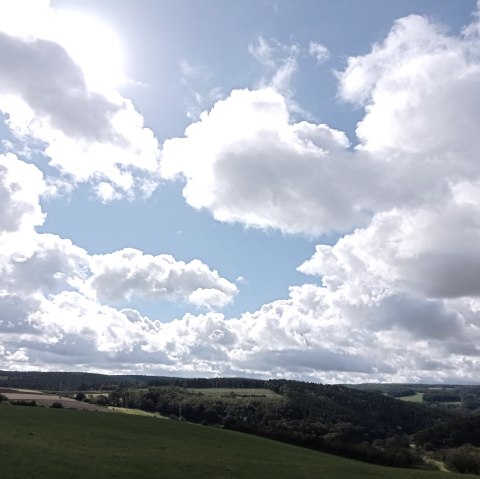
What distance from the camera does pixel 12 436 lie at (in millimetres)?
62219

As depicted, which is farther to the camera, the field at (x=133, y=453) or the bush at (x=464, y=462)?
the bush at (x=464, y=462)

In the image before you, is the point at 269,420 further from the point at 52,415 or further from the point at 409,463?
the point at 52,415

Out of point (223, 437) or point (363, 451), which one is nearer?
point (223, 437)

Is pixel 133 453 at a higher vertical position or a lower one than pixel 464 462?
higher

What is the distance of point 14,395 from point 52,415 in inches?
2501

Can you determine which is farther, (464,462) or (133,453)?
(464,462)

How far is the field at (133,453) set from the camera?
4828 cm

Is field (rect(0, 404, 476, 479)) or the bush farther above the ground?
field (rect(0, 404, 476, 479))

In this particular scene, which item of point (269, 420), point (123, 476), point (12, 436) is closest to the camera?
point (123, 476)

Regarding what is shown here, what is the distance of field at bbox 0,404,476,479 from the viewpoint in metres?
48.3

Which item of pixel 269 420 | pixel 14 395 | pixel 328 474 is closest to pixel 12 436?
pixel 328 474

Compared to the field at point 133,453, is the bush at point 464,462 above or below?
below

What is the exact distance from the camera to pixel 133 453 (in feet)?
197

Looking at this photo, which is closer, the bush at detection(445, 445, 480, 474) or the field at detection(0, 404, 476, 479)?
the field at detection(0, 404, 476, 479)
